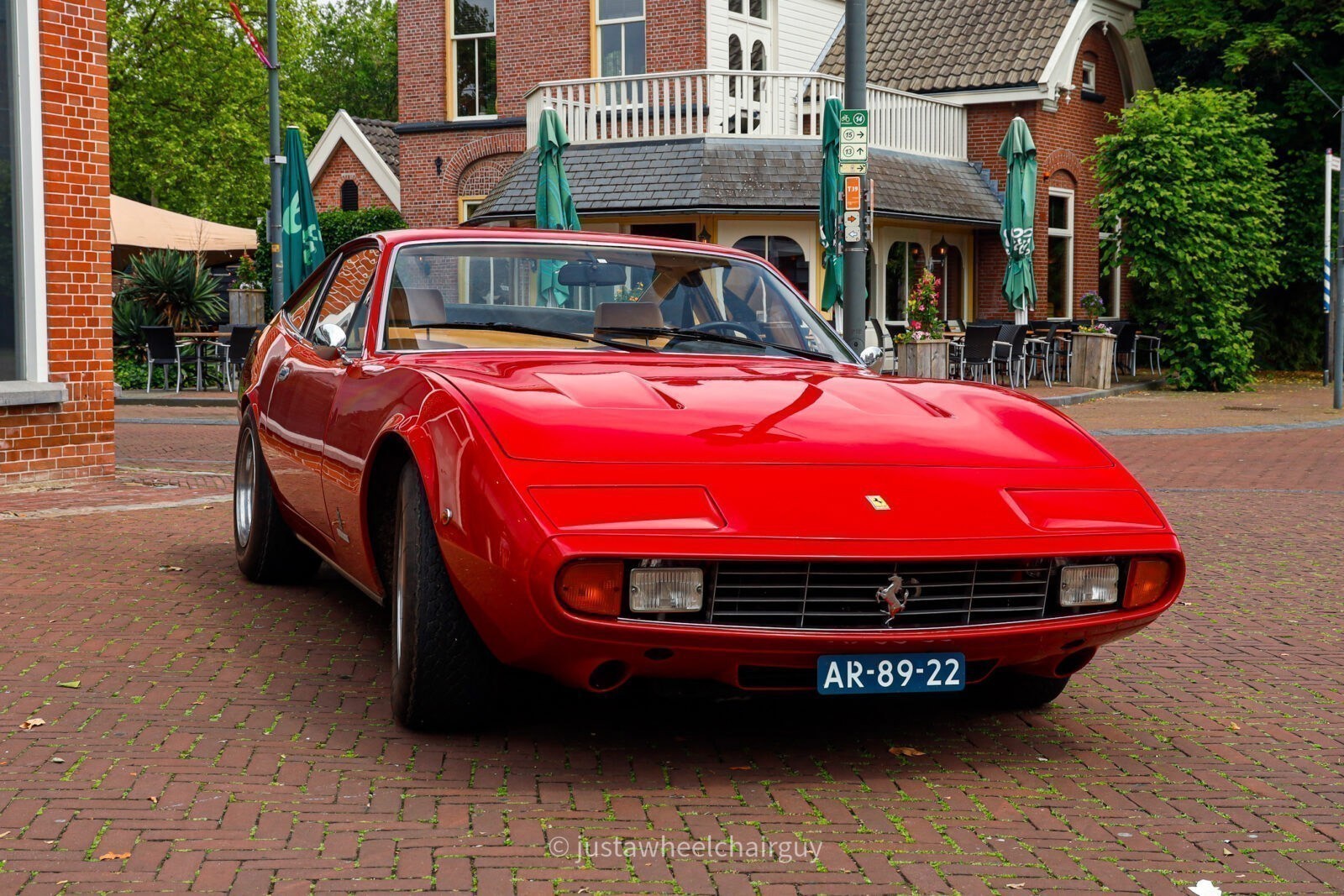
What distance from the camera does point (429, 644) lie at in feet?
13.9

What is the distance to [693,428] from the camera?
4246mm

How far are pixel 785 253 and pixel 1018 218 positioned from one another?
3909 millimetres

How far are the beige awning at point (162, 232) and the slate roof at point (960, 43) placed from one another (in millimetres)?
12569

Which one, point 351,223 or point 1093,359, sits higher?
point 351,223

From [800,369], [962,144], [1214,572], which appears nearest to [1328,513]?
[1214,572]

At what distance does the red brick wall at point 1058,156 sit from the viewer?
2934 centimetres

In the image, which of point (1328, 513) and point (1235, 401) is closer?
point (1328, 513)

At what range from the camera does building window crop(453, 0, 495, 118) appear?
30.8 m

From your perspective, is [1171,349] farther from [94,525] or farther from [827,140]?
[94,525]

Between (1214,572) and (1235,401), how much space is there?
53.1 feet

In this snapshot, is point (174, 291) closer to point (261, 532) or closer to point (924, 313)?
point (924, 313)

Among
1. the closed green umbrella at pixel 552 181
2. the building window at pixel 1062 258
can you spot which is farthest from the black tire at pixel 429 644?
the building window at pixel 1062 258

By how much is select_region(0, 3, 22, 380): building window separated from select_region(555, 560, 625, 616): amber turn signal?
830cm

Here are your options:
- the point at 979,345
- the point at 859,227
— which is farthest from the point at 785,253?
the point at 859,227
